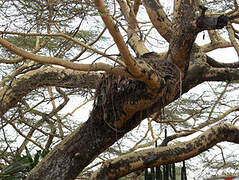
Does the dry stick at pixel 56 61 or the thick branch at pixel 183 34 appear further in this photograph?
the thick branch at pixel 183 34

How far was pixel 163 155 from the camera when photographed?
312 centimetres

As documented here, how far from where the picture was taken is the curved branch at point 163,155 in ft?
9.77

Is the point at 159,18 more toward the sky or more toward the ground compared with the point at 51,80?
more toward the sky

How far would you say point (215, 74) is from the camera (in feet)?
10.3

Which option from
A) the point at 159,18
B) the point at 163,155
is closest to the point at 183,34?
the point at 159,18

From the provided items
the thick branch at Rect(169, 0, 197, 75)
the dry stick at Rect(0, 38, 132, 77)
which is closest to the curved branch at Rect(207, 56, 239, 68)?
the thick branch at Rect(169, 0, 197, 75)

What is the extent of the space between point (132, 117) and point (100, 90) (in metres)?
0.35

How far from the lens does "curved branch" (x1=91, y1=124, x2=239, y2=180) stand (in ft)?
9.77

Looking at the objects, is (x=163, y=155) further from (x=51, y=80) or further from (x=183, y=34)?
(x=51, y=80)

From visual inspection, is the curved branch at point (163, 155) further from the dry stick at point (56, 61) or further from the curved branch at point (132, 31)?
the dry stick at point (56, 61)

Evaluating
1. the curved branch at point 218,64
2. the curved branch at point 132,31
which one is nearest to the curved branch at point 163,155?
the curved branch at point 218,64

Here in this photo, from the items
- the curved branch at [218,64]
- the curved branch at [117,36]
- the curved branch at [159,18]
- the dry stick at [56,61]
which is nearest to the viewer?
the curved branch at [117,36]

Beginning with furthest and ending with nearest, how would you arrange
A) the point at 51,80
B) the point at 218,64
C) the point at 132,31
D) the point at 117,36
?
the point at 51,80
the point at 218,64
the point at 132,31
the point at 117,36

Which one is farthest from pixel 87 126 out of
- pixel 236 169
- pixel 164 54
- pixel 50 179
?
pixel 236 169
